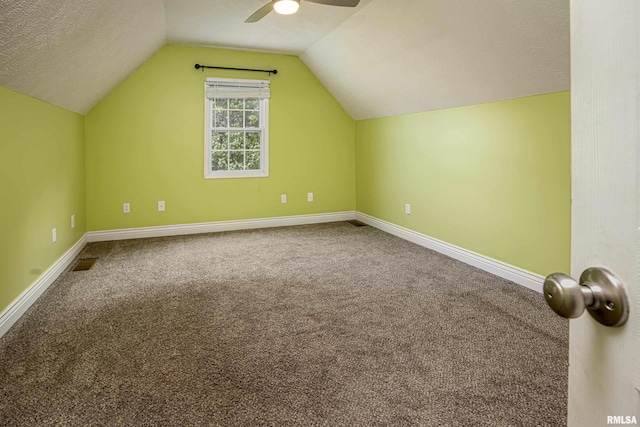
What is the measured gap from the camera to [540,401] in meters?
1.71

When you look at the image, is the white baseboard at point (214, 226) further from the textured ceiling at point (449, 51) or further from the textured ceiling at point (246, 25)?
the textured ceiling at point (246, 25)

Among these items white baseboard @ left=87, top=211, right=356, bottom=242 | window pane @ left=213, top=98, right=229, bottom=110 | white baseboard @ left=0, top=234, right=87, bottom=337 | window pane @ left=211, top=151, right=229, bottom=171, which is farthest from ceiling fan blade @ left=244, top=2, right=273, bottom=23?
white baseboard @ left=87, top=211, right=356, bottom=242

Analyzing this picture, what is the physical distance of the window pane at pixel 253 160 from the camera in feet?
17.8

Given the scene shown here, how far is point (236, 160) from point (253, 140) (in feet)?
1.17

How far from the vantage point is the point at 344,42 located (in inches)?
165

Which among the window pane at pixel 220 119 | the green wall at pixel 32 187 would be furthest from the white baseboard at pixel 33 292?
the window pane at pixel 220 119

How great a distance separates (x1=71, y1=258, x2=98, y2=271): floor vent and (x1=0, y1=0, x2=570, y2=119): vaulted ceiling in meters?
1.47

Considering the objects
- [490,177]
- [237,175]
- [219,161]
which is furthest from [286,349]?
[219,161]

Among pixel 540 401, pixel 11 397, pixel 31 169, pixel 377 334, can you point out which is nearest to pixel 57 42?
pixel 31 169

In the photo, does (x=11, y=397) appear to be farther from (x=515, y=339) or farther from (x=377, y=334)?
(x=515, y=339)

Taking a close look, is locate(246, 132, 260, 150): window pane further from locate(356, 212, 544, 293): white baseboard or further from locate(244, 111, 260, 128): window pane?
locate(356, 212, 544, 293): white baseboard

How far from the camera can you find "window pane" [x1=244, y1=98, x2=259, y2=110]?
530 cm

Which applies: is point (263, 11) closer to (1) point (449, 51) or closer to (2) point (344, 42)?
(2) point (344, 42)

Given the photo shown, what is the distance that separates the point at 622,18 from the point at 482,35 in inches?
107
